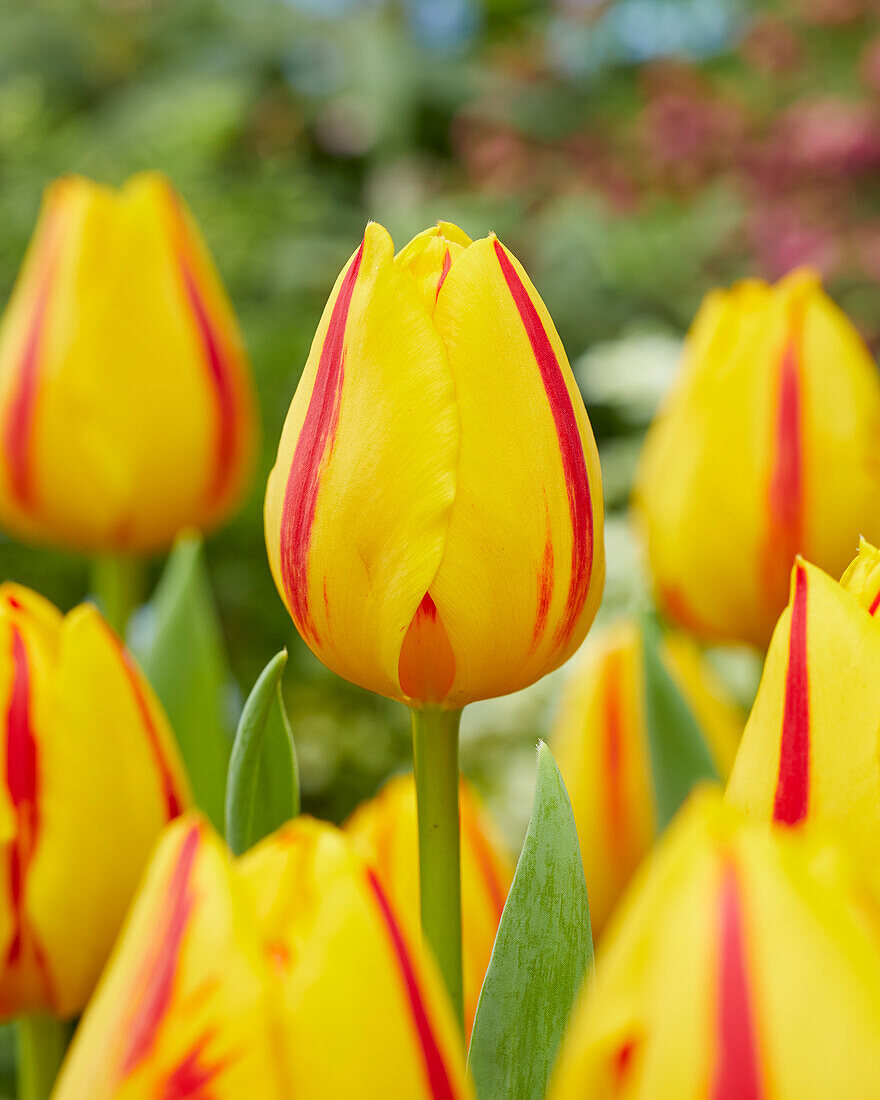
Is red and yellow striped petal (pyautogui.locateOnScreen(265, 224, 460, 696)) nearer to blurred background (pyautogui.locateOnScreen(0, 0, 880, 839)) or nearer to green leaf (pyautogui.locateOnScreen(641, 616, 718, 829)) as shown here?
green leaf (pyautogui.locateOnScreen(641, 616, 718, 829))

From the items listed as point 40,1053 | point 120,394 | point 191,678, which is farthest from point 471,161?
point 40,1053

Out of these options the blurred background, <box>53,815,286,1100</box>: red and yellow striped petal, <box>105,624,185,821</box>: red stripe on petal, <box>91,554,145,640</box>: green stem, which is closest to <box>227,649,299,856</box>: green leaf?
<box>105,624,185,821</box>: red stripe on petal

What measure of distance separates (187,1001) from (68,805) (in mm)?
129

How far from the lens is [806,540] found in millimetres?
502

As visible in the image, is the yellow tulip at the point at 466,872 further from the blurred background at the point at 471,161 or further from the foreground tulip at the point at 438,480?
the blurred background at the point at 471,161

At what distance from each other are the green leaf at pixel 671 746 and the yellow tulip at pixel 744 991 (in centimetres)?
25

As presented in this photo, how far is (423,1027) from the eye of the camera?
9.8 inches

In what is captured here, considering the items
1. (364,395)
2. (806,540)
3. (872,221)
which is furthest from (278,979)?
(872,221)

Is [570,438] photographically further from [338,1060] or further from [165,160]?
[165,160]

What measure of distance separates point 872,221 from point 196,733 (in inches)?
85.8

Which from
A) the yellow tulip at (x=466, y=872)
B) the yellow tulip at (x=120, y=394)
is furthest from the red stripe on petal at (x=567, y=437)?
the yellow tulip at (x=120, y=394)

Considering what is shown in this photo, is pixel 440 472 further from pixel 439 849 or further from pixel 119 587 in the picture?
pixel 119 587

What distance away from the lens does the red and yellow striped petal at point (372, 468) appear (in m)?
0.32

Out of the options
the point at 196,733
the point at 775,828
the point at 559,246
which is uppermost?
the point at 775,828
